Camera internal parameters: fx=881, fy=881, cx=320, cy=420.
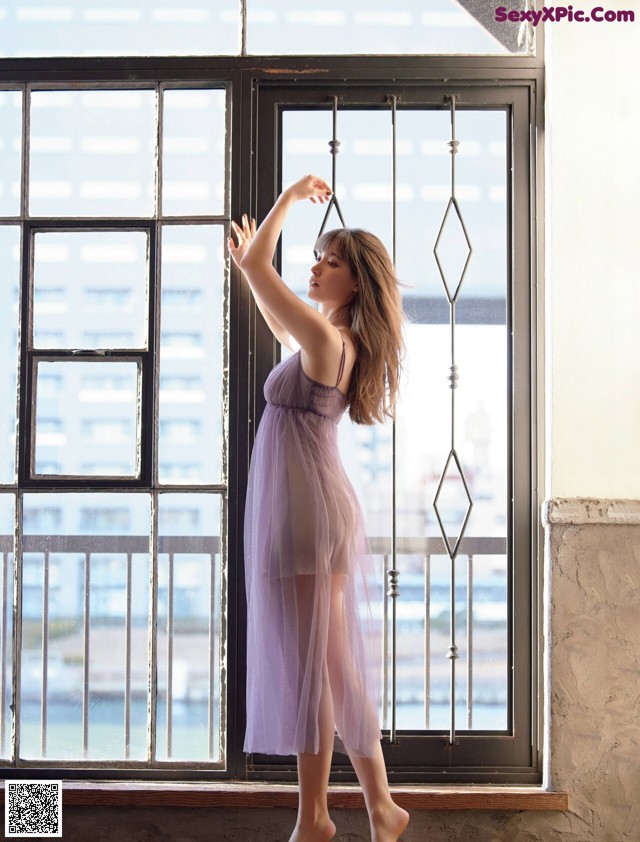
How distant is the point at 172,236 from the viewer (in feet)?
9.12

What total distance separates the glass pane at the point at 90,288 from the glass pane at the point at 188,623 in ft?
1.85

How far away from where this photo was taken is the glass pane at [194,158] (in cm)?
278

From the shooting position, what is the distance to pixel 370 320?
2305mm

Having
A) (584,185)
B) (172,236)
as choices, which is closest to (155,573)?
(172,236)

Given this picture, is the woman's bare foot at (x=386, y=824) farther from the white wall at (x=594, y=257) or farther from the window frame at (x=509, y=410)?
the white wall at (x=594, y=257)

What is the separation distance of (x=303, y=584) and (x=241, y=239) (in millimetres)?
1078

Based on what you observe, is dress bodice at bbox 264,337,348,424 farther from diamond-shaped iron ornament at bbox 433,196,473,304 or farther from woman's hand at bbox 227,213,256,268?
diamond-shaped iron ornament at bbox 433,196,473,304

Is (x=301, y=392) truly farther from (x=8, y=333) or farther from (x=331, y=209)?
(x=8, y=333)

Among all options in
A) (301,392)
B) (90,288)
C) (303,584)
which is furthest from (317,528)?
(90,288)

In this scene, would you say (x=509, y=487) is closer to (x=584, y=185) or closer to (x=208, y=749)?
(x=584, y=185)

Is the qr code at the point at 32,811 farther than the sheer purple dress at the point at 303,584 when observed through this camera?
Yes

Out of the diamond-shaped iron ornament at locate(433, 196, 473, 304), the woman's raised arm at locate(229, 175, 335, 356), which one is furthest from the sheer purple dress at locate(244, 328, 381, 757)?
the diamond-shaped iron ornament at locate(433, 196, 473, 304)

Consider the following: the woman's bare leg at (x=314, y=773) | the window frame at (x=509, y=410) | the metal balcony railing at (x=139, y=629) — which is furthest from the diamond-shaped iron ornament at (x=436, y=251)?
the woman's bare leg at (x=314, y=773)

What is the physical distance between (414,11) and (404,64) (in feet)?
0.61
